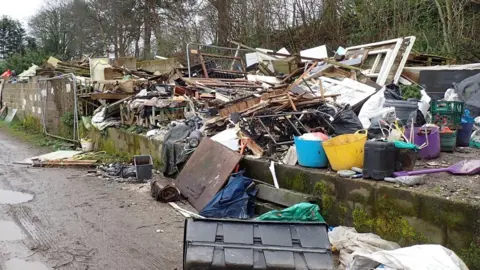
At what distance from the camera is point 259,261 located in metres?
3.13

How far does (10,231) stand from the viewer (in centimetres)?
533

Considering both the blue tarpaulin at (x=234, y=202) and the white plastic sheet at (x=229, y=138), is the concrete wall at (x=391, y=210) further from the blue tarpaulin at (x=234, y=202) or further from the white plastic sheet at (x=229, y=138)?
the white plastic sheet at (x=229, y=138)

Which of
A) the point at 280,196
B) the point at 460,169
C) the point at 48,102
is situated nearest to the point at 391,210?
the point at 460,169

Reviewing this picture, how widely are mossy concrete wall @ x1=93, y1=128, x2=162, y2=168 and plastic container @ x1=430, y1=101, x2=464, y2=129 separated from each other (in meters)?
5.31

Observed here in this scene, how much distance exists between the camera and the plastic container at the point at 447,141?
5.66m

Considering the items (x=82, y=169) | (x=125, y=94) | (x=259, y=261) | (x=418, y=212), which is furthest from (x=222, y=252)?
(x=125, y=94)

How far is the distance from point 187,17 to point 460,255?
66.0ft

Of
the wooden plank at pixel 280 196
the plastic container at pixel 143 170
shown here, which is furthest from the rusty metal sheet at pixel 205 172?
the plastic container at pixel 143 170

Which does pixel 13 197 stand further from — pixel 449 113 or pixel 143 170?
pixel 449 113

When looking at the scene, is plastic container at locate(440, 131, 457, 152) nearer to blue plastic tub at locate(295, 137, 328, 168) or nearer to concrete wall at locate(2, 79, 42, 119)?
blue plastic tub at locate(295, 137, 328, 168)

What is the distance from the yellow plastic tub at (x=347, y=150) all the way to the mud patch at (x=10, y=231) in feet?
12.9

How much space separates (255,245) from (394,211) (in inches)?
67.3

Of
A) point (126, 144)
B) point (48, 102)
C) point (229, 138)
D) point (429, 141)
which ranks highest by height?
point (429, 141)

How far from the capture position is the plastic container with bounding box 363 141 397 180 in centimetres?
Answer: 446
